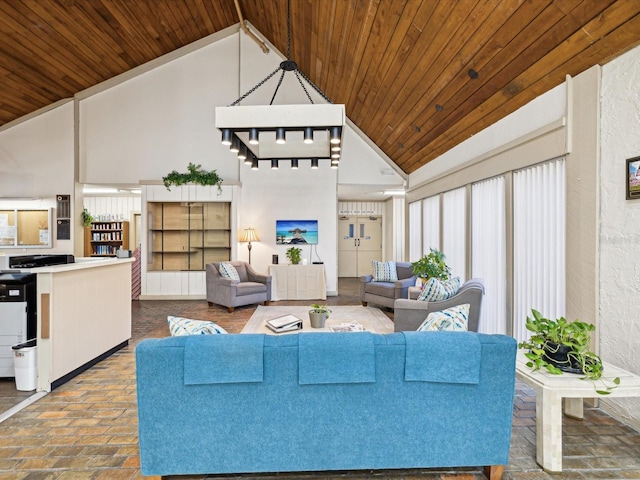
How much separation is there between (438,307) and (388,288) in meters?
2.12

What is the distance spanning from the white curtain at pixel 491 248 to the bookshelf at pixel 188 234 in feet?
16.0

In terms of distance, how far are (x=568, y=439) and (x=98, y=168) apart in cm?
841

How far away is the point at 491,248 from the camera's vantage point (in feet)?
13.8

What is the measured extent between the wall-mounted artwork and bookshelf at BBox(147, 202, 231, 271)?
1098 mm

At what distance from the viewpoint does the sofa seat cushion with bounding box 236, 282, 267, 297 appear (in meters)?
5.98

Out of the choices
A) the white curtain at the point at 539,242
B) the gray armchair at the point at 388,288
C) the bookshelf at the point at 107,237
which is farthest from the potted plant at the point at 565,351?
the bookshelf at the point at 107,237

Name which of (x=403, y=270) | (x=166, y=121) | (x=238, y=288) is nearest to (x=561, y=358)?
(x=403, y=270)

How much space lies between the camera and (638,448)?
6.91ft

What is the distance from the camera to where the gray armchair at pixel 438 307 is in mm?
3514

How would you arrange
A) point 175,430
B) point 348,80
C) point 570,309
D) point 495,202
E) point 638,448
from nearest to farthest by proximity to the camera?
point 175,430 < point 638,448 < point 570,309 < point 495,202 < point 348,80

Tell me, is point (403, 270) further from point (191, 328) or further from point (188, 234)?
point (191, 328)

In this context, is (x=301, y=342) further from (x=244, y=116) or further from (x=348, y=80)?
(x=348, y=80)

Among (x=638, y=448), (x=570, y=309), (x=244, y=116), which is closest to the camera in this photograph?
(x=638, y=448)

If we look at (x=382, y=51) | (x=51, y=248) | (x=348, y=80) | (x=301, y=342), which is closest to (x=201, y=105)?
(x=348, y=80)
